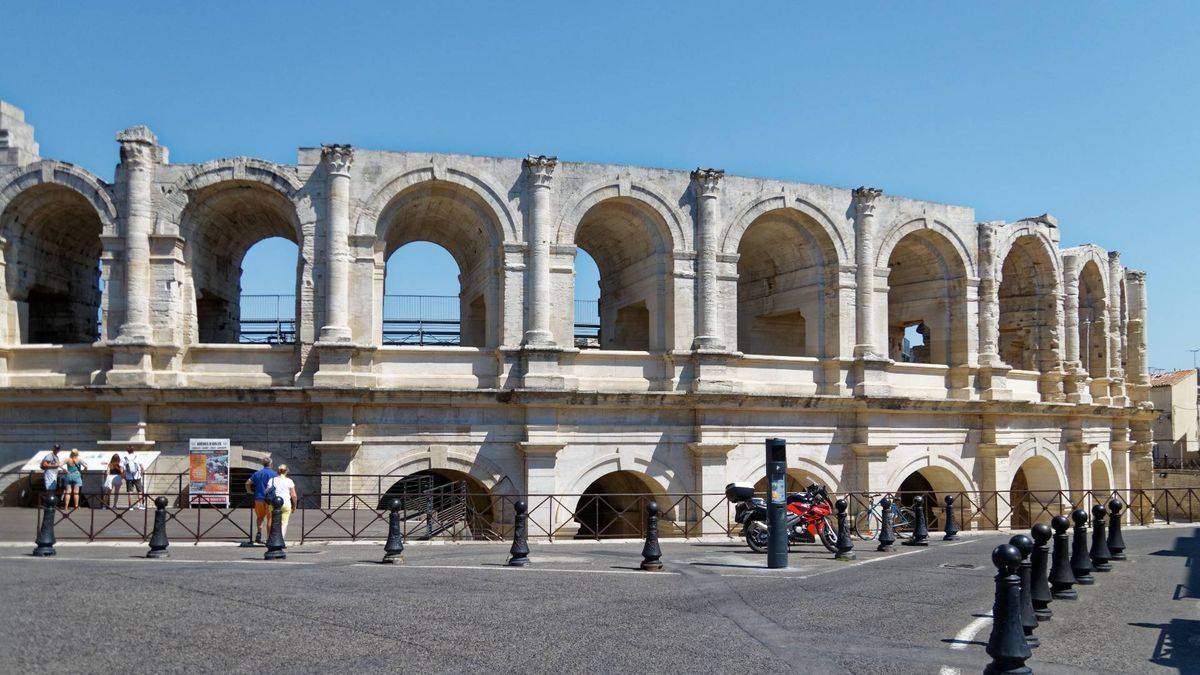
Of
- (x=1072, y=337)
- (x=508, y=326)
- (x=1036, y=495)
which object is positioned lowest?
(x=1036, y=495)

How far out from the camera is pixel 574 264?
21.9 meters

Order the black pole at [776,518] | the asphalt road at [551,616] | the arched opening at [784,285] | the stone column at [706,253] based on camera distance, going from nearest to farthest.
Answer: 1. the asphalt road at [551,616]
2. the black pole at [776,518]
3. the stone column at [706,253]
4. the arched opening at [784,285]

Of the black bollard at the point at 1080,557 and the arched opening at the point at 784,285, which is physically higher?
the arched opening at the point at 784,285

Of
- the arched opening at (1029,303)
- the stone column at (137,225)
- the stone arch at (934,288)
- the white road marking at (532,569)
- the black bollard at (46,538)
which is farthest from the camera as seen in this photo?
the arched opening at (1029,303)

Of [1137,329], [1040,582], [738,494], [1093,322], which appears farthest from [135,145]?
[1137,329]

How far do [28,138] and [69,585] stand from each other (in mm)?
14611

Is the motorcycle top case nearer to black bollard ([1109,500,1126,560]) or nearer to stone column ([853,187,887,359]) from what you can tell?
black bollard ([1109,500,1126,560])

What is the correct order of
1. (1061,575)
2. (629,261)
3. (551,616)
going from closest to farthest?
(551,616), (1061,575), (629,261)

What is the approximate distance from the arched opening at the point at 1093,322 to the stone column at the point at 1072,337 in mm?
1771

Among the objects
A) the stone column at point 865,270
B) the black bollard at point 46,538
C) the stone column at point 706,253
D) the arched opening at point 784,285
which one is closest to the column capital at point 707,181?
the stone column at point 706,253

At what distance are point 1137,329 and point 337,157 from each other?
86.2 feet

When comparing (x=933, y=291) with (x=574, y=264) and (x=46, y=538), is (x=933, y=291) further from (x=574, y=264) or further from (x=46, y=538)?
(x=46, y=538)

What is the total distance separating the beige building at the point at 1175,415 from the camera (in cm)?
5438

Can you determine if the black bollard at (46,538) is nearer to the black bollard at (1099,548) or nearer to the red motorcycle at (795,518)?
the red motorcycle at (795,518)
